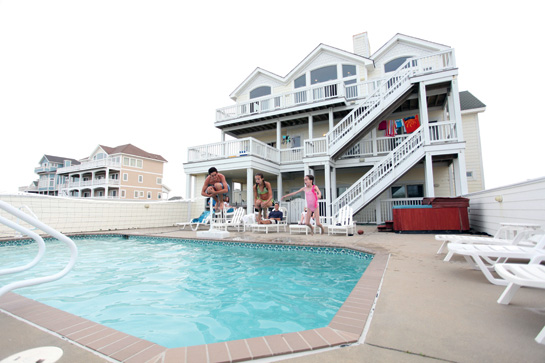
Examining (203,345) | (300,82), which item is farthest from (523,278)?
(300,82)

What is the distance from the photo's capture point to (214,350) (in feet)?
4.99

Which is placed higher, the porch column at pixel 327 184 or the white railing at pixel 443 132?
the white railing at pixel 443 132

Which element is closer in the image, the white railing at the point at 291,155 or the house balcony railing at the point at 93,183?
the white railing at the point at 291,155

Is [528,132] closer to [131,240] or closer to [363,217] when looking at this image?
[363,217]

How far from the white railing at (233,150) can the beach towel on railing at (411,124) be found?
284 inches

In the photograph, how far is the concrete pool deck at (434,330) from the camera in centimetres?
140

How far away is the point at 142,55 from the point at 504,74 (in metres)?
17.6

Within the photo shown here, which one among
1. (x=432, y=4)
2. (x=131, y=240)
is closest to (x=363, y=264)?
(x=131, y=240)

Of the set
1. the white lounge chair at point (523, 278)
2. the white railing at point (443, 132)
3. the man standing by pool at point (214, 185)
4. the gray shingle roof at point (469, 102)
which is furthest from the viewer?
the gray shingle roof at point (469, 102)

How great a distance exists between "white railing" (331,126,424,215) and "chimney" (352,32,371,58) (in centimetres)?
840

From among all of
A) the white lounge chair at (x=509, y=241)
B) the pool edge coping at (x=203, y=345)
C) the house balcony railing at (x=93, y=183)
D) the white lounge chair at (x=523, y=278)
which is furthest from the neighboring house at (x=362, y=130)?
the house balcony railing at (x=93, y=183)

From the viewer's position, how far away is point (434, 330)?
1.72 m

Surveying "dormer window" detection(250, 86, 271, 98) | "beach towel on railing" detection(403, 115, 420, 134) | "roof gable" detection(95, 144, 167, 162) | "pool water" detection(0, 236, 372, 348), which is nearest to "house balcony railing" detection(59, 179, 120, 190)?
"roof gable" detection(95, 144, 167, 162)

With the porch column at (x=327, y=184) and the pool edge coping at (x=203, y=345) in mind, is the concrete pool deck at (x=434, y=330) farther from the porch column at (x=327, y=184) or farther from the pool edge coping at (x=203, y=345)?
the porch column at (x=327, y=184)
